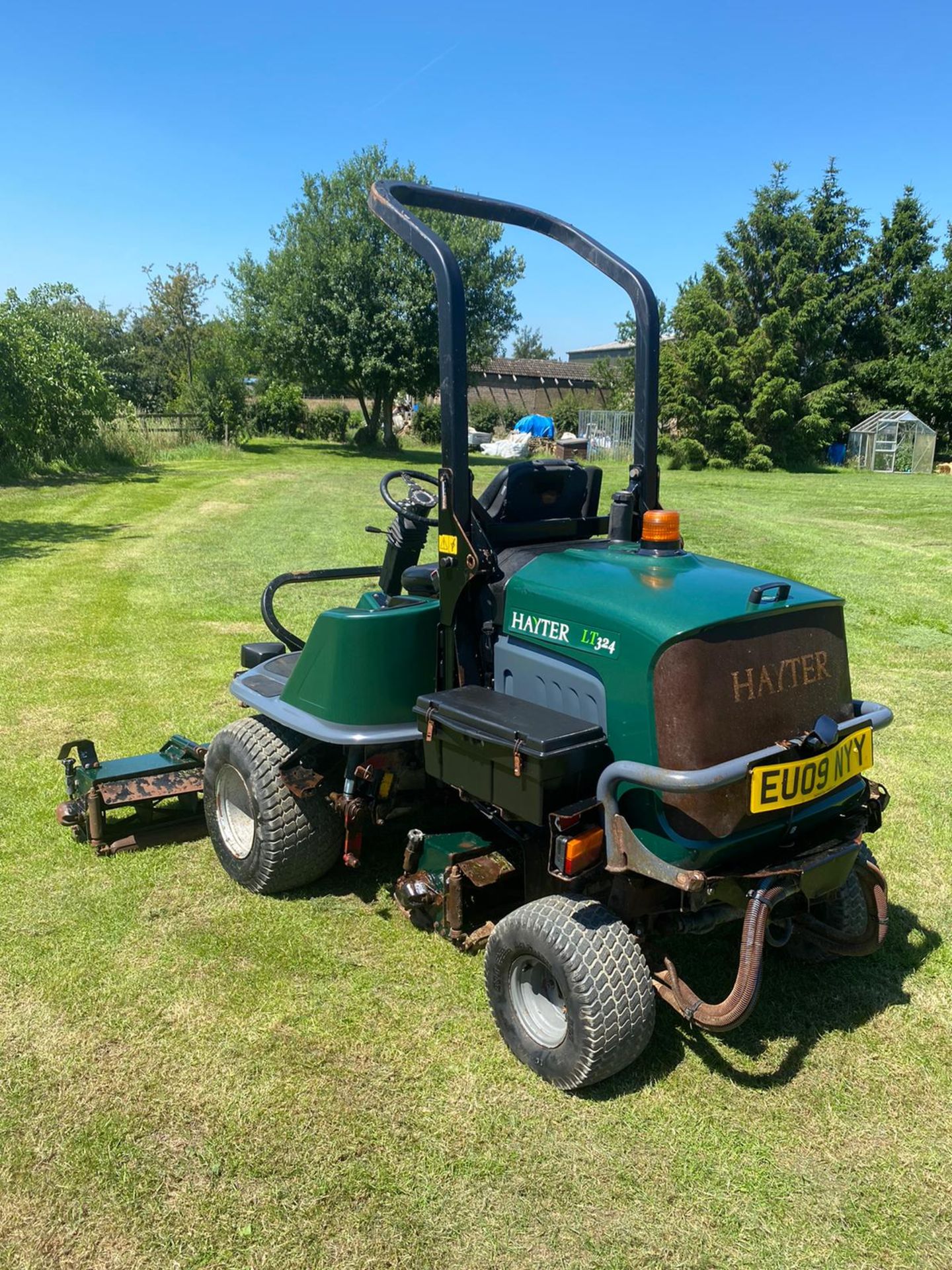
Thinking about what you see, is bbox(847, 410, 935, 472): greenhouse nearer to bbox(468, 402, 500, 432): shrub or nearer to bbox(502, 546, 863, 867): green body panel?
bbox(468, 402, 500, 432): shrub

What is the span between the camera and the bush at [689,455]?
2984 centimetres

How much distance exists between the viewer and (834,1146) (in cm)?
282

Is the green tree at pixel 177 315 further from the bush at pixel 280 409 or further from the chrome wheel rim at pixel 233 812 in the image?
the chrome wheel rim at pixel 233 812

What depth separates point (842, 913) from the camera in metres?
3.59

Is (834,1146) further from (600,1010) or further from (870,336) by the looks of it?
(870,336)

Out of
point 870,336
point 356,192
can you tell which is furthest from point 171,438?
point 870,336

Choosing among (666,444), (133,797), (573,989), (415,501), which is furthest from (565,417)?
(573,989)

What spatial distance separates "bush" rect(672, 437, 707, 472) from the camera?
2984 centimetres

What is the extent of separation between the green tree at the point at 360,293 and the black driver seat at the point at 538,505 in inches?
943

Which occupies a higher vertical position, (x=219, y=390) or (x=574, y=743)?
(x=219, y=390)

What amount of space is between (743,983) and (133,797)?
2.99 m

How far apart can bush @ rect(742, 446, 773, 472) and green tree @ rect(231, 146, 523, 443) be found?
8826mm

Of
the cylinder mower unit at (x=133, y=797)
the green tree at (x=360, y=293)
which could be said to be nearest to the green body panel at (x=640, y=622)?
the cylinder mower unit at (x=133, y=797)

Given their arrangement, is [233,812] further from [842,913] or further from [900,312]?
[900,312]
